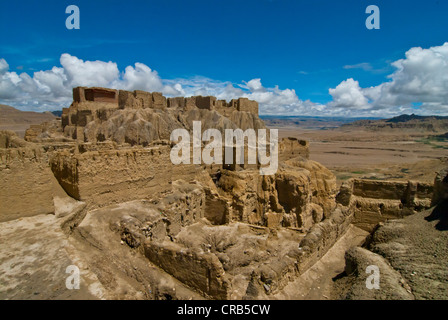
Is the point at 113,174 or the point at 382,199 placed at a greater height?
the point at 113,174

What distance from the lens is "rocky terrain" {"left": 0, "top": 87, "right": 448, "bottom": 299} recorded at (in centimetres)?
545

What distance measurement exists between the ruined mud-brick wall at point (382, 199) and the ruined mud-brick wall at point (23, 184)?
11.8 meters

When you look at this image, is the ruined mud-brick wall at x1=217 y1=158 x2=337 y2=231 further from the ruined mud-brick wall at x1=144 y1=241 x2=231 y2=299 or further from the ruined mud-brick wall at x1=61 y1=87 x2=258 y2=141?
the ruined mud-brick wall at x1=61 y1=87 x2=258 y2=141

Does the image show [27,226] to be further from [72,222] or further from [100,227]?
[100,227]

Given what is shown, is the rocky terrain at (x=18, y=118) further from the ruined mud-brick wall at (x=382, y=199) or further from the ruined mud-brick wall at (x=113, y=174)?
the ruined mud-brick wall at (x=382, y=199)

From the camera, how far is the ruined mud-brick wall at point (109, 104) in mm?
27172

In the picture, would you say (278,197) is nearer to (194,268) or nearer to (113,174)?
(194,268)

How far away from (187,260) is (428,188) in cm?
1172

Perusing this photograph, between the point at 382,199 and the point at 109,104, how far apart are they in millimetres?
28519

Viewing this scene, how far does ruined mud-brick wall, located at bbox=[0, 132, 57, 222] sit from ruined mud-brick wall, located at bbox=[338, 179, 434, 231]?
11816 mm

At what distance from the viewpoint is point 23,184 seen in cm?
666

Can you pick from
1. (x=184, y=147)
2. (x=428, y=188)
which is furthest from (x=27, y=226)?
(x=428, y=188)

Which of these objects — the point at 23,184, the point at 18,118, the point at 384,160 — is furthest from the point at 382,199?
the point at 18,118

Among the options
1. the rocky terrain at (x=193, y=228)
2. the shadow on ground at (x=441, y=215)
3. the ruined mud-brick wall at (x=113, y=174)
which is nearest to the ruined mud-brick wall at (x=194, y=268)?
the rocky terrain at (x=193, y=228)
